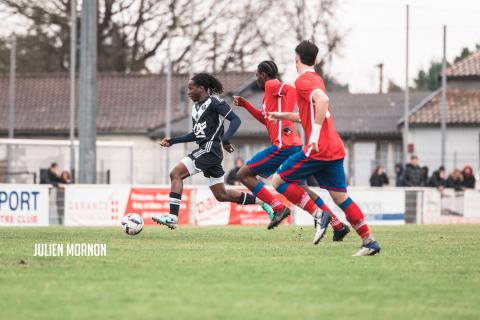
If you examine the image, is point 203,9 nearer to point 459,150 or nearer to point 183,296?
point 459,150

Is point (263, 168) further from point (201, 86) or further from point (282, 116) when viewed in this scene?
point (282, 116)

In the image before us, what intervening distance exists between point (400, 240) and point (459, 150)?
33463 mm

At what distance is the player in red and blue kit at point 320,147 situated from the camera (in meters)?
11.2

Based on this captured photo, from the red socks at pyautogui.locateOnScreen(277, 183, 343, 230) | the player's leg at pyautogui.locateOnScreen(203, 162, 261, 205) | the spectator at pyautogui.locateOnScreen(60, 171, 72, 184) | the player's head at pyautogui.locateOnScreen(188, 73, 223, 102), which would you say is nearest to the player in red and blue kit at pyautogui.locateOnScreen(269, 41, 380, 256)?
the red socks at pyautogui.locateOnScreen(277, 183, 343, 230)

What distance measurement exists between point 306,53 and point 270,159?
3655 mm

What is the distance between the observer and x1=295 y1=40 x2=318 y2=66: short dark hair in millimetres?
11516

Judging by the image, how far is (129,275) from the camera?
30.0 ft

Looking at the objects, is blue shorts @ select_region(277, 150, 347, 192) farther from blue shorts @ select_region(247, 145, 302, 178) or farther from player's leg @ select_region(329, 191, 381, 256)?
blue shorts @ select_region(247, 145, 302, 178)

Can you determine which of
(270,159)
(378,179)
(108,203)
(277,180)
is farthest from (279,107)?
(378,179)

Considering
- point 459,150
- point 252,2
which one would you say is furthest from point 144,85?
point 459,150

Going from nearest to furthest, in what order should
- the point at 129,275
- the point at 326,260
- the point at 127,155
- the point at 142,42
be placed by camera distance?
the point at 129,275, the point at 326,260, the point at 127,155, the point at 142,42

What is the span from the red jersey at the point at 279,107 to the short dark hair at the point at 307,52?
3.04 meters

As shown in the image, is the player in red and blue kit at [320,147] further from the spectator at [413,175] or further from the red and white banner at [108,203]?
the spectator at [413,175]

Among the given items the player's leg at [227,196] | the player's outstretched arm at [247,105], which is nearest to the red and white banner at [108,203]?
the player's leg at [227,196]
